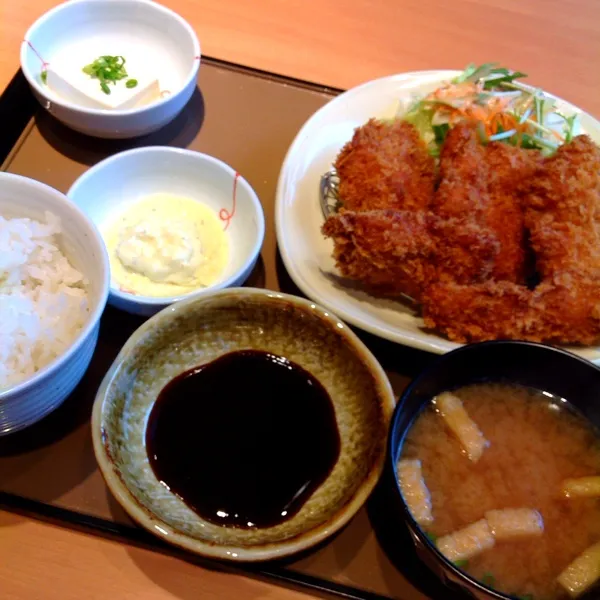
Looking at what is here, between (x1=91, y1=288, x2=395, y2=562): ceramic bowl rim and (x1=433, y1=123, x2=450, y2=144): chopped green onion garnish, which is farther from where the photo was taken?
(x1=433, y1=123, x2=450, y2=144): chopped green onion garnish

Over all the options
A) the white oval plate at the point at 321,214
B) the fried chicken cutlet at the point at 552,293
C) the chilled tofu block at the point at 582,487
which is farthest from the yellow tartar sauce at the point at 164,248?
the chilled tofu block at the point at 582,487

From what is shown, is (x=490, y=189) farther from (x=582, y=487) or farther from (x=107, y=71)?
(x=107, y=71)

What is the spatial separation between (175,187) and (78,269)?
20.4 inches

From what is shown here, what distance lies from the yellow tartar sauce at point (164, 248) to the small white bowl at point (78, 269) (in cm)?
23

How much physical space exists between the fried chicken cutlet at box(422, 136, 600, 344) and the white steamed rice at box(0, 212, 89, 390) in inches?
32.4

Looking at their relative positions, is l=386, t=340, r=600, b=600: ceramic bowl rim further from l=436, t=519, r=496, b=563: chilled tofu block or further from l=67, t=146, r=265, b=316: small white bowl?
l=67, t=146, r=265, b=316: small white bowl

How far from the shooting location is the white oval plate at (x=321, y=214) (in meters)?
1.45

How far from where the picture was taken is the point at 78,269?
1.32m

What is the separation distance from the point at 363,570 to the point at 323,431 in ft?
0.93

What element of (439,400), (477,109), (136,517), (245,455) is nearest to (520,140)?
(477,109)

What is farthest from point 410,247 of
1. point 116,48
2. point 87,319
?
point 116,48

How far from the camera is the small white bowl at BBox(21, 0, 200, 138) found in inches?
66.9

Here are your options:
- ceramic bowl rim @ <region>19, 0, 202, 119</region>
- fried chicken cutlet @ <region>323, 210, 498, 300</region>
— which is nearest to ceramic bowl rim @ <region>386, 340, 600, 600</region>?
fried chicken cutlet @ <region>323, 210, 498, 300</region>

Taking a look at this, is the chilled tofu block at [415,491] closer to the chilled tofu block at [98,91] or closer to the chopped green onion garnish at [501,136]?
the chopped green onion garnish at [501,136]
